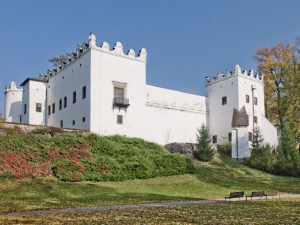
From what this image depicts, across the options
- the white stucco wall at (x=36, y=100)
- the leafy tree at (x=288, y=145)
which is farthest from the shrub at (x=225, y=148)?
the white stucco wall at (x=36, y=100)

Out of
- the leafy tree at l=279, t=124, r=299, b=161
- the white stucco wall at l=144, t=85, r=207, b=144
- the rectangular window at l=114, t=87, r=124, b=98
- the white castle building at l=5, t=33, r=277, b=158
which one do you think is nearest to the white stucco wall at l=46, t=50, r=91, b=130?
the white castle building at l=5, t=33, r=277, b=158

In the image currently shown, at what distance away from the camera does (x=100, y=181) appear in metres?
21.6

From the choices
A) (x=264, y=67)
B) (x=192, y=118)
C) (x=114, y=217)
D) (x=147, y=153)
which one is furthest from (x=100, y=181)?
(x=264, y=67)

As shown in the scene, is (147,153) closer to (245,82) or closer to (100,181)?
(100,181)

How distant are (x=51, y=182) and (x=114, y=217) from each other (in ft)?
32.5

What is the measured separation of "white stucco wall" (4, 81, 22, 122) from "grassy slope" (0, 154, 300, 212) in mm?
22088

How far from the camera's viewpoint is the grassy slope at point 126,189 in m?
14.8

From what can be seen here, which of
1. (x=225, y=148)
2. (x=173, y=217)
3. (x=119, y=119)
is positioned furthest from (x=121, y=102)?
(x=173, y=217)

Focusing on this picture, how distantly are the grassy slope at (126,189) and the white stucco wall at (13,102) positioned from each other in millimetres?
22088

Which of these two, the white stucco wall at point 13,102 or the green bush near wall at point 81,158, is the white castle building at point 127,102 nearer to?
the white stucco wall at point 13,102

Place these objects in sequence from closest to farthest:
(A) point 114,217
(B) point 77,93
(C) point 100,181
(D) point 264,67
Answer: (A) point 114,217 → (C) point 100,181 → (B) point 77,93 → (D) point 264,67

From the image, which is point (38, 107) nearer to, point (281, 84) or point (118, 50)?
point (118, 50)

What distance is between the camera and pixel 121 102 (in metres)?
33.5

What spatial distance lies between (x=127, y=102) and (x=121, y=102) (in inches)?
28.9
